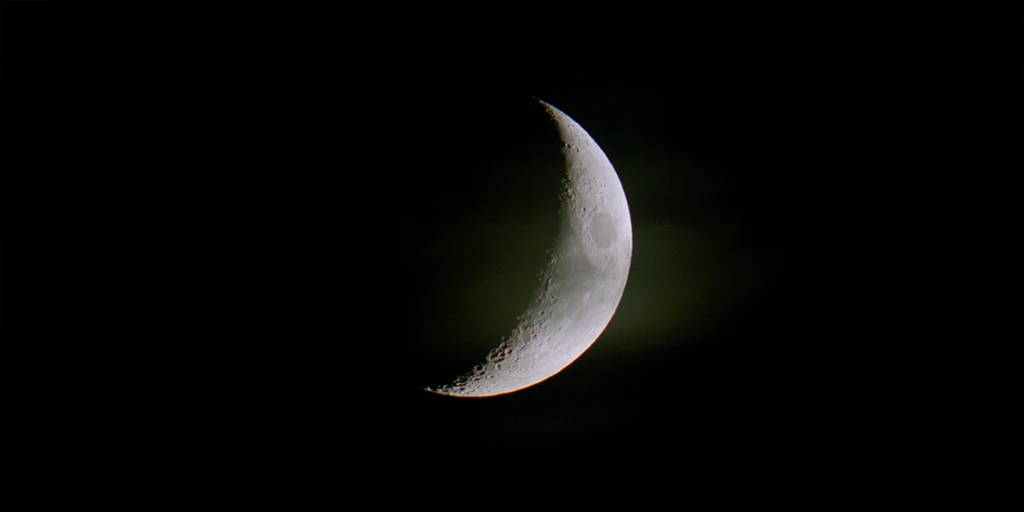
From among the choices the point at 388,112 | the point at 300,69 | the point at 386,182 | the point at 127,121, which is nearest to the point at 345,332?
the point at 386,182

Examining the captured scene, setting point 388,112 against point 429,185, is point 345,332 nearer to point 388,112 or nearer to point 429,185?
point 429,185

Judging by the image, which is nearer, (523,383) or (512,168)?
(512,168)

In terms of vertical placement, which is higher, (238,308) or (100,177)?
(100,177)

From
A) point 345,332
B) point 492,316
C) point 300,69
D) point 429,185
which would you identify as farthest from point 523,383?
point 300,69

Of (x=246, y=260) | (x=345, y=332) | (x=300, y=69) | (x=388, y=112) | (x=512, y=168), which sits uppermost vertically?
(x=300, y=69)

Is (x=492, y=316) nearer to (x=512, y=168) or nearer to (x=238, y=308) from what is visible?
(x=512, y=168)

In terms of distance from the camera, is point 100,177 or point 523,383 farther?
point 523,383
